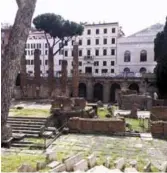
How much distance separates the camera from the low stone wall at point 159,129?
16172 millimetres

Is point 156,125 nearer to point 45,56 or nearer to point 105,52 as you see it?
point 105,52

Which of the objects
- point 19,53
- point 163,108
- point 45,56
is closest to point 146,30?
point 45,56

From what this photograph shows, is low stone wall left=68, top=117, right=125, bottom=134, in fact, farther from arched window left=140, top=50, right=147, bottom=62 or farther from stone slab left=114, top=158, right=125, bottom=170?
arched window left=140, top=50, right=147, bottom=62

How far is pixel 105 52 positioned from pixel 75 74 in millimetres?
23997

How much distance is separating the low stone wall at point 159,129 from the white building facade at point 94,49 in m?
34.8

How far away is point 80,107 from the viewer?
67.5 ft

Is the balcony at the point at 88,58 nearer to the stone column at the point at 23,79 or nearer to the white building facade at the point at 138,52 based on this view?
the white building facade at the point at 138,52

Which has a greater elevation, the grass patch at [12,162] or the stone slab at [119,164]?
the grass patch at [12,162]

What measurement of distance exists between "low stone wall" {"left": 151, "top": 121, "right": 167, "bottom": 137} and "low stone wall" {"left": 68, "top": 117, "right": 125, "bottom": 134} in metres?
1.66

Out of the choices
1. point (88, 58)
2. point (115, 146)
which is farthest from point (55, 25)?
point (115, 146)

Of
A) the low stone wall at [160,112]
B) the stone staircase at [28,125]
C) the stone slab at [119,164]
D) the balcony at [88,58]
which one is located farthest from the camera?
the balcony at [88,58]

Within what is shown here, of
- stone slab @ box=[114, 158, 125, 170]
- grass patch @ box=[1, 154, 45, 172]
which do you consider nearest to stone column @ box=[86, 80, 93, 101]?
grass patch @ box=[1, 154, 45, 172]

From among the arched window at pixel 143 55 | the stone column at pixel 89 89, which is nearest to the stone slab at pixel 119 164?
the stone column at pixel 89 89

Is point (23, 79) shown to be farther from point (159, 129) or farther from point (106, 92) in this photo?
point (159, 129)
